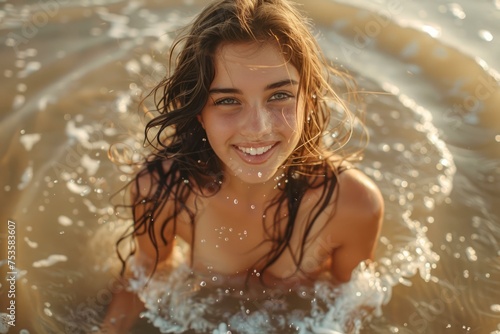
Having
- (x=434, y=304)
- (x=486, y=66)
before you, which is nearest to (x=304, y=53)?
(x=434, y=304)

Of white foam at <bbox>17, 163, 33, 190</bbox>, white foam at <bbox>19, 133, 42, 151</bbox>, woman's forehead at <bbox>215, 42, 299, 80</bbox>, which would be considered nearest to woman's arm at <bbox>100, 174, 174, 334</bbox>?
woman's forehead at <bbox>215, 42, 299, 80</bbox>

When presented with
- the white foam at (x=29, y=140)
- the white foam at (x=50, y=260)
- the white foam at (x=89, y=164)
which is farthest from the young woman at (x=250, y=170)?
the white foam at (x=29, y=140)

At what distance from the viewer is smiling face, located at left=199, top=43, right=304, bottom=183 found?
263 cm

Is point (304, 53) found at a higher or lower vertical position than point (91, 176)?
higher

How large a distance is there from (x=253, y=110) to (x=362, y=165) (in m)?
1.65

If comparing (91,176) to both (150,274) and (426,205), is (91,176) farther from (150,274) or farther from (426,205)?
(426,205)

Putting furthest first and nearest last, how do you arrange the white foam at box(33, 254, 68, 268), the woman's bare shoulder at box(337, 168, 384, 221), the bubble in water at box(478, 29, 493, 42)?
the bubble in water at box(478, 29, 493, 42) < the white foam at box(33, 254, 68, 268) < the woman's bare shoulder at box(337, 168, 384, 221)

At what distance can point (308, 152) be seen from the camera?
3.07 metres

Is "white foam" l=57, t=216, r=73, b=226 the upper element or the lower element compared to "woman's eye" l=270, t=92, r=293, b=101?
lower

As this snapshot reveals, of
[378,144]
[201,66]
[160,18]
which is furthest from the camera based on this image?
[160,18]

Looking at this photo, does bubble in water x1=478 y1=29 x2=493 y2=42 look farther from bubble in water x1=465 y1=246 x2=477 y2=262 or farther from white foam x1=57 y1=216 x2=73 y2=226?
white foam x1=57 y1=216 x2=73 y2=226

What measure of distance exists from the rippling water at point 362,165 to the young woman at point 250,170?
17 centimetres

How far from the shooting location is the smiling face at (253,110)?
2631mm

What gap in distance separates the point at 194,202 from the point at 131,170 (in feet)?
3.41
